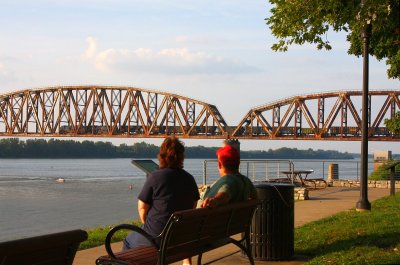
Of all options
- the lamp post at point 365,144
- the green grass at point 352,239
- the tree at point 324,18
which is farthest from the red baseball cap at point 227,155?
the lamp post at point 365,144

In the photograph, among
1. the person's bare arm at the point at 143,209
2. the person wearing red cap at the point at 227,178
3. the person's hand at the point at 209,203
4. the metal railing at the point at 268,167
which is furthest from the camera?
the metal railing at the point at 268,167

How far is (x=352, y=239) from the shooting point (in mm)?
10586

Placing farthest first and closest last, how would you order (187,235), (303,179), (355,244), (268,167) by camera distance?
(268,167)
(303,179)
(355,244)
(187,235)

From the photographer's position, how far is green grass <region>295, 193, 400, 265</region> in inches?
351

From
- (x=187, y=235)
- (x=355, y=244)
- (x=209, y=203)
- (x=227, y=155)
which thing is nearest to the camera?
(x=187, y=235)

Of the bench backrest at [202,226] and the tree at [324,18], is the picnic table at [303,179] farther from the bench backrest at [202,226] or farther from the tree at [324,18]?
the bench backrest at [202,226]

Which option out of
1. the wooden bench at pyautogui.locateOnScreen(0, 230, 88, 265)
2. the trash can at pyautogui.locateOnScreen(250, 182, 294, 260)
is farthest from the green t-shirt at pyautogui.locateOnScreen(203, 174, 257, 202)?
the wooden bench at pyautogui.locateOnScreen(0, 230, 88, 265)

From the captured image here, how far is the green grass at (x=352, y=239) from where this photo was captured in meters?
8.92

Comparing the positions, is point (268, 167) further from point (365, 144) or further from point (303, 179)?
point (365, 144)

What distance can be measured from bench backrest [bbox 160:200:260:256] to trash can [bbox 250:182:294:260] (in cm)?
96

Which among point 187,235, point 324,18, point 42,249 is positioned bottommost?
point 187,235

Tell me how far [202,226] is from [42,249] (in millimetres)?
2745

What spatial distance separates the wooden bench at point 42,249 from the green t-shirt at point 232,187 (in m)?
2.78

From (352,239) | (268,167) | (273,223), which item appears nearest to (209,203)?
(273,223)
